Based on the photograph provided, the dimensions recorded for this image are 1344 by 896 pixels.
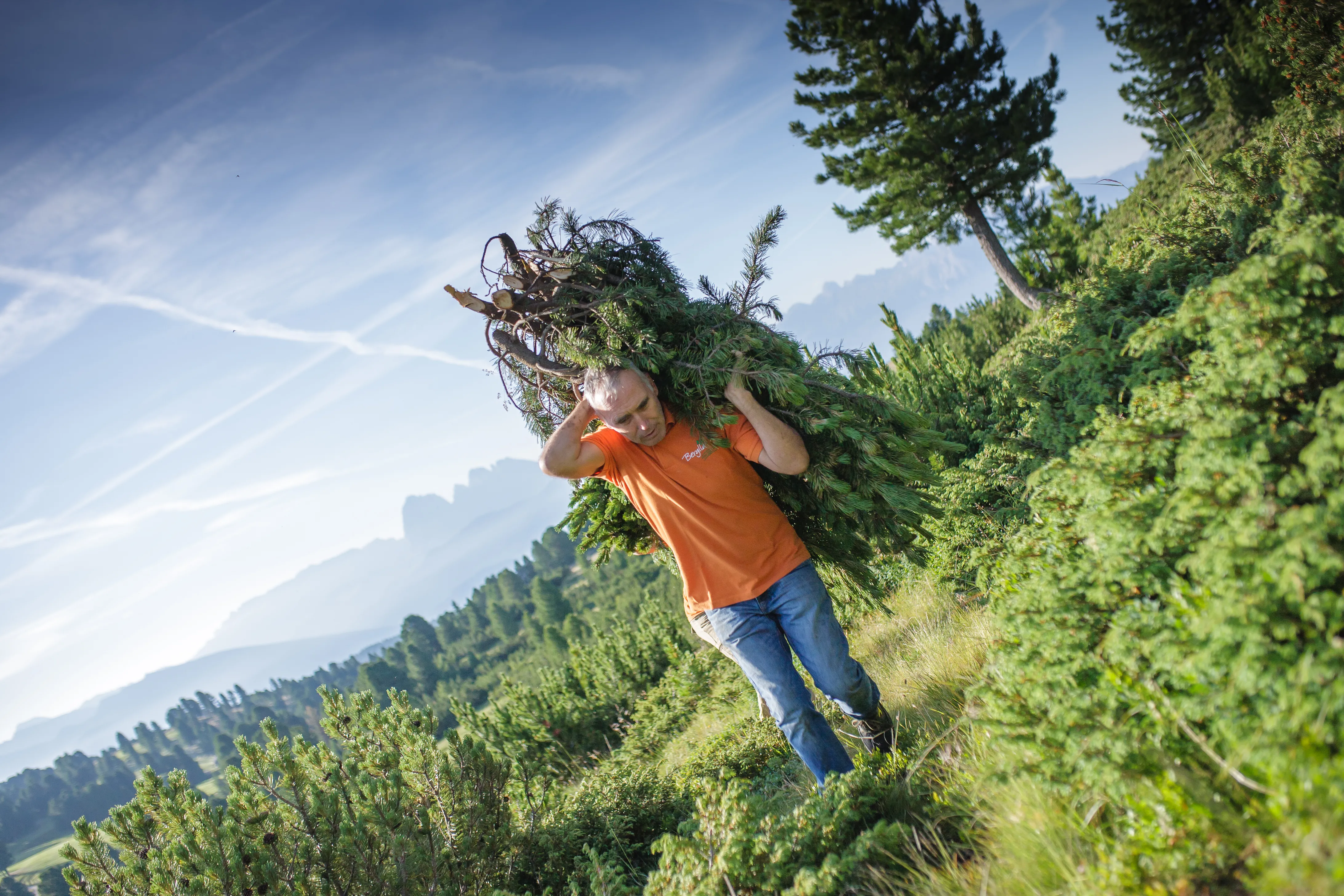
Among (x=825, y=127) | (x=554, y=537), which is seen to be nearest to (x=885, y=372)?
(x=825, y=127)

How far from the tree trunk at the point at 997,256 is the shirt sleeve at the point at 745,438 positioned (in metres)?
13.0

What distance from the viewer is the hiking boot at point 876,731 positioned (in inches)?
134

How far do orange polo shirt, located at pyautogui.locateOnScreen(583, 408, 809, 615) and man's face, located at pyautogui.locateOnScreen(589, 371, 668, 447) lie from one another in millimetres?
93

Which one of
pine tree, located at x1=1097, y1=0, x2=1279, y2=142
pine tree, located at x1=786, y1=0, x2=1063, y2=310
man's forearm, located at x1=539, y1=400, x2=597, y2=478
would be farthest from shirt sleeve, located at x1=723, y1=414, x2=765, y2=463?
pine tree, located at x1=1097, y1=0, x2=1279, y2=142

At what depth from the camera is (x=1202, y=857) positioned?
1.56m

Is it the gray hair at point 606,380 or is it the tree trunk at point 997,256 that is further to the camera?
the tree trunk at point 997,256

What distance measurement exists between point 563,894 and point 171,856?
2.15 metres

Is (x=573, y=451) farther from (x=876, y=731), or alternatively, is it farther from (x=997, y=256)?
(x=997, y=256)

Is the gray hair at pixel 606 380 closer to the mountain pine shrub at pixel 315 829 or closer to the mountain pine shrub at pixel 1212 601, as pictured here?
the mountain pine shrub at pixel 1212 601

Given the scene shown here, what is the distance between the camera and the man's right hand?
341cm

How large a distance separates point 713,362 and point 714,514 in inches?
32.4

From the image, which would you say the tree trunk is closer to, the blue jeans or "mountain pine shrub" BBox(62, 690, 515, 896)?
the blue jeans

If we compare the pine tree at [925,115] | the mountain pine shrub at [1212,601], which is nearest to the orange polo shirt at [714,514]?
the mountain pine shrub at [1212,601]

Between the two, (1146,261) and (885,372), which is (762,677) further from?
(885,372)
